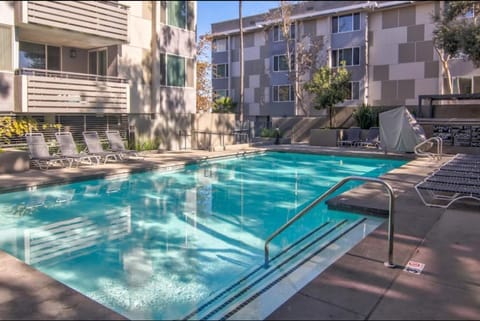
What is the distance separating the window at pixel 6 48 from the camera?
12836mm

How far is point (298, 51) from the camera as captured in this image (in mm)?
31203

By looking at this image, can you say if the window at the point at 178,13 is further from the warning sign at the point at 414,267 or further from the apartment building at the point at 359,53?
the warning sign at the point at 414,267

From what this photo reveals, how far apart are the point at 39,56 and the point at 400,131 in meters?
13.8

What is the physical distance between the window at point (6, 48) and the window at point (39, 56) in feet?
7.27

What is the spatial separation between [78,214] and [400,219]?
5741mm

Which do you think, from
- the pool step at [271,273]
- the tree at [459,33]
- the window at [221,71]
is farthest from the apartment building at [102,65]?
the window at [221,71]

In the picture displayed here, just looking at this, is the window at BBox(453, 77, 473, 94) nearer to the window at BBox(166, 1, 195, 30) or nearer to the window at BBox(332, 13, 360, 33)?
the window at BBox(332, 13, 360, 33)

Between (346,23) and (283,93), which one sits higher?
(346,23)

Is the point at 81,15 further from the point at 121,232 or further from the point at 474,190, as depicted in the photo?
the point at 474,190

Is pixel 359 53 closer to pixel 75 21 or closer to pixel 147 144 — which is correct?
pixel 147 144

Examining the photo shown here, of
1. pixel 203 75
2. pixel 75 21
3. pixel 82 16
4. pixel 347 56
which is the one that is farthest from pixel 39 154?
pixel 347 56

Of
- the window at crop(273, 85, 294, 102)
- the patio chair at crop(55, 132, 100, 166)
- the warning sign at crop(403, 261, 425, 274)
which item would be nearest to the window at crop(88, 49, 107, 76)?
the patio chair at crop(55, 132, 100, 166)

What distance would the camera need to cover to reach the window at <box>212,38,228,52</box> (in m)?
37.8

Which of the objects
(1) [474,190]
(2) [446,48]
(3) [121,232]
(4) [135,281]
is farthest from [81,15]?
(2) [446,48]
